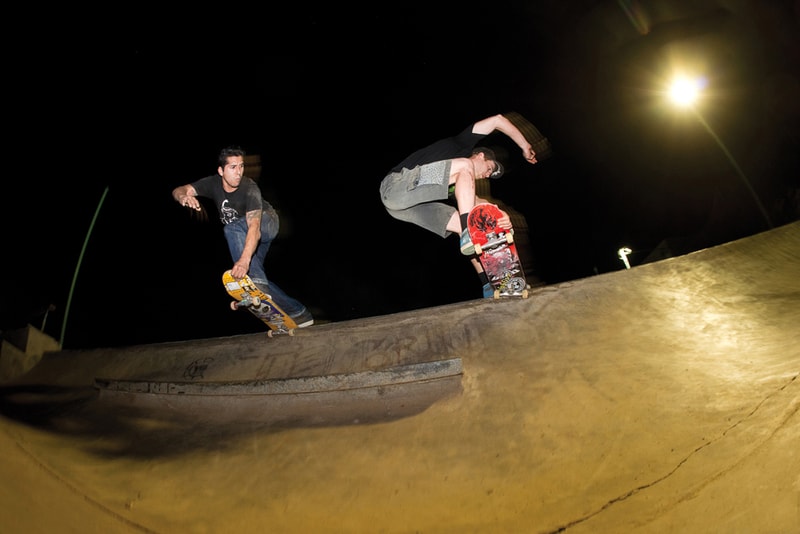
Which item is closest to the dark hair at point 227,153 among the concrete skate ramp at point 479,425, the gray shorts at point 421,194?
the gray shorts at point 421,194

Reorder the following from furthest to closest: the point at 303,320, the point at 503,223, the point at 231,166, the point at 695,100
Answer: the point at 695,100
the point at 303,320
the point at 231,166
the point at 503,223

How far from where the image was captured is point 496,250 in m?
3.40

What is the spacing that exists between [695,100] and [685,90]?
42 centimetres

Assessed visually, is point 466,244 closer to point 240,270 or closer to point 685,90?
point 240,270

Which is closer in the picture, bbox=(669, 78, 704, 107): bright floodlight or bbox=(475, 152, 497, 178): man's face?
bbox=(475, 152, 497, 178): man's face

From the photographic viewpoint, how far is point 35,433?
242 cm

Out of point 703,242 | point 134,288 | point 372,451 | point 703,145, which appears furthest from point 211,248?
point 703,242

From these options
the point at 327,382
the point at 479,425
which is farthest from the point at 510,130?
Result: the point at 327,382

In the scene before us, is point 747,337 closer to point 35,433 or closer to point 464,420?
point 464,420

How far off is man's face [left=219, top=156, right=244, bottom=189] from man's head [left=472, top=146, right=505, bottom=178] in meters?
2.43

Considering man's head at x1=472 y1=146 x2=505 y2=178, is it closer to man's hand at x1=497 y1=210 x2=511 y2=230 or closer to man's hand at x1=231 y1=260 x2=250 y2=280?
man's hand at x1=497 y1=210 x2=511 y2=230

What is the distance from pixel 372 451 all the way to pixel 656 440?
55.4 inches

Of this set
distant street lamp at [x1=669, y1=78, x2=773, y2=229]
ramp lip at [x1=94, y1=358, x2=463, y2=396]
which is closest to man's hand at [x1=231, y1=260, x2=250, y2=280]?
ramp lip at [x1=94, y1=358, x2=463, y2=396]

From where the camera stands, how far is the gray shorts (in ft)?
Result: 11.7
